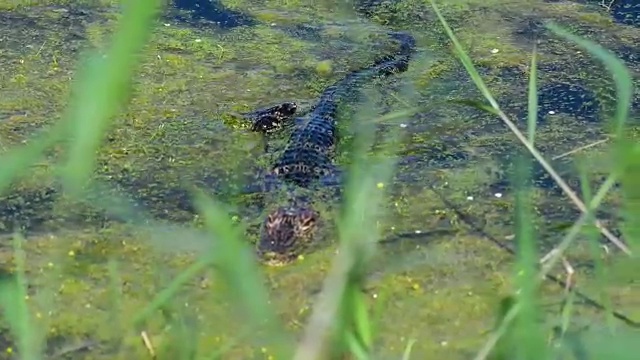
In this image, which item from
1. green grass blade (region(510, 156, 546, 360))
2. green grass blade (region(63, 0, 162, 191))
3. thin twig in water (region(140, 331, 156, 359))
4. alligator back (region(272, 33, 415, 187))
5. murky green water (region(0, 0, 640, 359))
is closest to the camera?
green grass blade (region(63, 0, 162, 191))

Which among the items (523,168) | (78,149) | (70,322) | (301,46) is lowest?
(301,46)

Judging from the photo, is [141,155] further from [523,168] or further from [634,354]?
[634,354]

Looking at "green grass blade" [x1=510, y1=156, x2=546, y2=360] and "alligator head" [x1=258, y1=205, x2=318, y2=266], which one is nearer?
"green grass blade" [x1=510, y1=156, x2=546, y2=360]

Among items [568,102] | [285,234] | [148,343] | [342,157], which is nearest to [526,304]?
[148,343]

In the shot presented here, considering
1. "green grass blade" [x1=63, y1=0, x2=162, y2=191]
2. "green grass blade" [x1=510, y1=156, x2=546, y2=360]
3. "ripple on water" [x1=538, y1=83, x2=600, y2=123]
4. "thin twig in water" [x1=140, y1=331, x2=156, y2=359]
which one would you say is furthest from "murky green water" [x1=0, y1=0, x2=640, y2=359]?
"green grass blade" [x1=63, y1=0, x2=162, y2=191]

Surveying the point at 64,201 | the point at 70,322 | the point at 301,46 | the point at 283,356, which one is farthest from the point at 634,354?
the point at 301,46

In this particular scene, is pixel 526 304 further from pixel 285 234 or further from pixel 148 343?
pixel 285 234

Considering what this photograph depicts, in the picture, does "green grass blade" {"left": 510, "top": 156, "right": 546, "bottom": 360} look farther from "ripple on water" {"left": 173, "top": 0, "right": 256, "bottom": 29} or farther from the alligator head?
"ripple on water" {"left": 173, "top": 0, "right": 256, "bottom": 29}
